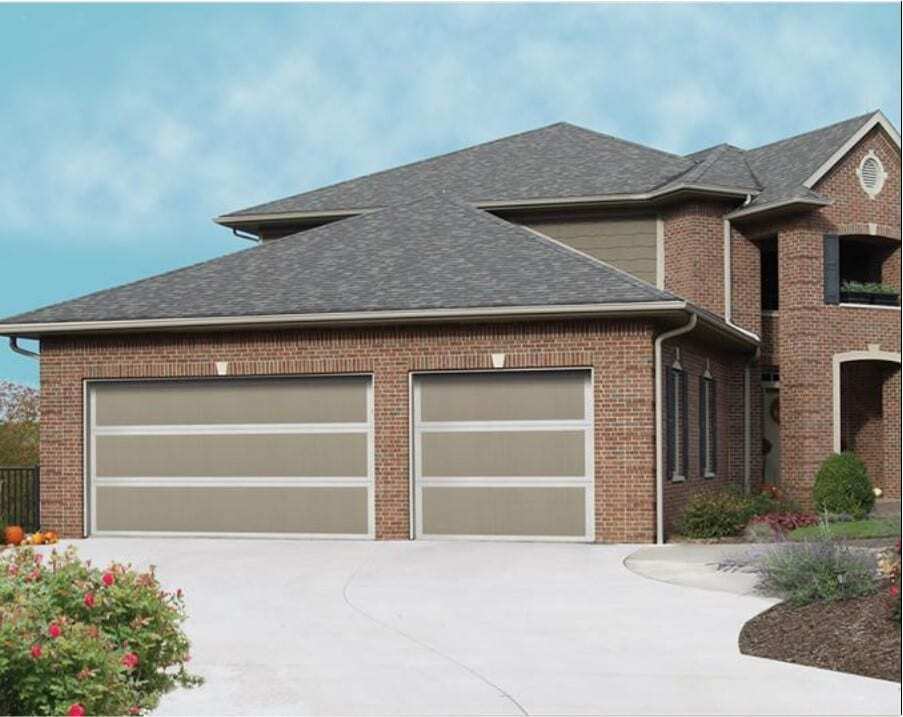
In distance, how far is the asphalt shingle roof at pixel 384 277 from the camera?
20.2 metres

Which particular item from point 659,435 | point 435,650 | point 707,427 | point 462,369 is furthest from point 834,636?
point 707,427

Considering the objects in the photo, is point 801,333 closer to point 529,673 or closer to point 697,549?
point 697,549

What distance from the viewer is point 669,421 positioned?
21.1m

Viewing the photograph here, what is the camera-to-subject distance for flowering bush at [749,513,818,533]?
70.2 ft

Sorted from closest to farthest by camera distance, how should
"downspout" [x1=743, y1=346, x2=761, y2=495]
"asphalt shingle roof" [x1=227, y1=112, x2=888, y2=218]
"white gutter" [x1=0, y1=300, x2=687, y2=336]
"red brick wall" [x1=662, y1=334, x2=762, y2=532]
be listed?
"white gutter" [x1=0, y1=300, x2=687, y2=336], "red brick wall" [x1=662, y1=334, x2=762, y2=532], "asphalt shingle roof" [x1=227, y1=112, x2=888, y2=218], "downspout" [x1=743, y1=346, x2=761, y2=495]

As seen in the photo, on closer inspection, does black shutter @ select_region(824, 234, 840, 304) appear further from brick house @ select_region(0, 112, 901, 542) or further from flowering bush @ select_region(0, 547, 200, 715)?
flowering bush @ select_region(0, 547, 200, 715)

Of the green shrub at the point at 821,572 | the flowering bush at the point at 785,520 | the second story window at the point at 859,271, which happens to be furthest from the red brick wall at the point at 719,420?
the green shrub at the point at 821,572

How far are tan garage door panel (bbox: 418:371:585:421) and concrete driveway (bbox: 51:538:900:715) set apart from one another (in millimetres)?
3146

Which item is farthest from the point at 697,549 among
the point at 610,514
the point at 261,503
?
the point at 261,503

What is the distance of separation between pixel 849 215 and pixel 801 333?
2831 millimetres

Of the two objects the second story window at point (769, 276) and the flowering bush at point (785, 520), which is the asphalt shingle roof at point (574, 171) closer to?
the second story window at point (769, 276)

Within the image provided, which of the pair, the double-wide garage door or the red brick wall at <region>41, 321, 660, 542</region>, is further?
the double-wide garage door

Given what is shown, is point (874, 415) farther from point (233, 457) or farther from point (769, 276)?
point (233, 457)

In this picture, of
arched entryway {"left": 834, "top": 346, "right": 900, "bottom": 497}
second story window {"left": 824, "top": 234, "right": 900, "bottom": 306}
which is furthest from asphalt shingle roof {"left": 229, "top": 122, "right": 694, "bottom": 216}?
arched entryway {"left": 834, "top": 346, "right": 900, "bottom": 497}
